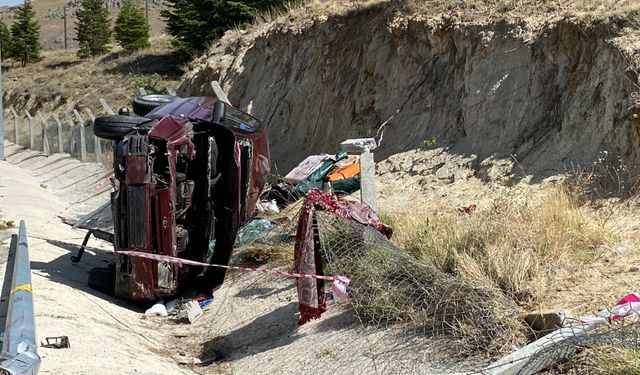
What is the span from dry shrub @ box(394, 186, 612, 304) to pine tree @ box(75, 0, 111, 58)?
54.1m

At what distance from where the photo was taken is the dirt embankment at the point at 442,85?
1205 centimetres

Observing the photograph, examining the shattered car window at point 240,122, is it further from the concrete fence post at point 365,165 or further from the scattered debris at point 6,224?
the scattered debris at point 6,224

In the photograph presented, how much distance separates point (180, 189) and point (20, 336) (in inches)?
184

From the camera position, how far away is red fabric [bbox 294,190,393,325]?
26.0 feet

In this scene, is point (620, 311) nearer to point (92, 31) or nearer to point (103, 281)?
point (103, 281)

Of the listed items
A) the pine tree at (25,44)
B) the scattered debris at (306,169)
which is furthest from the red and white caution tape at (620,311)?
the pine tree at (25,44)

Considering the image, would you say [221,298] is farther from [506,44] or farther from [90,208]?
[90,208]

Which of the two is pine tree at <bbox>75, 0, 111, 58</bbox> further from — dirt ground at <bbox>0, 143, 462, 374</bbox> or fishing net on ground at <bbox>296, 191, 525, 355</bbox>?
fishing net on ground at <bbox>296, 191, 525, 355</bbox>

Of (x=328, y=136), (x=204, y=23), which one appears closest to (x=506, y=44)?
(x=328, y=136)

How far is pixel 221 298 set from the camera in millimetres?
10281

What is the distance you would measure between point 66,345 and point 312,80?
13020mm

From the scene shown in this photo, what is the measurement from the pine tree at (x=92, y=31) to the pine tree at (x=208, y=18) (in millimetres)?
21058

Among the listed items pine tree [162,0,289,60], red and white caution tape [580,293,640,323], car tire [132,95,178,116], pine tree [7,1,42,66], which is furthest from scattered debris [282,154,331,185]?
pine tree [7,1,42,66]

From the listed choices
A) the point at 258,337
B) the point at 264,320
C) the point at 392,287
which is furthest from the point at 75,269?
the point at 392,287
